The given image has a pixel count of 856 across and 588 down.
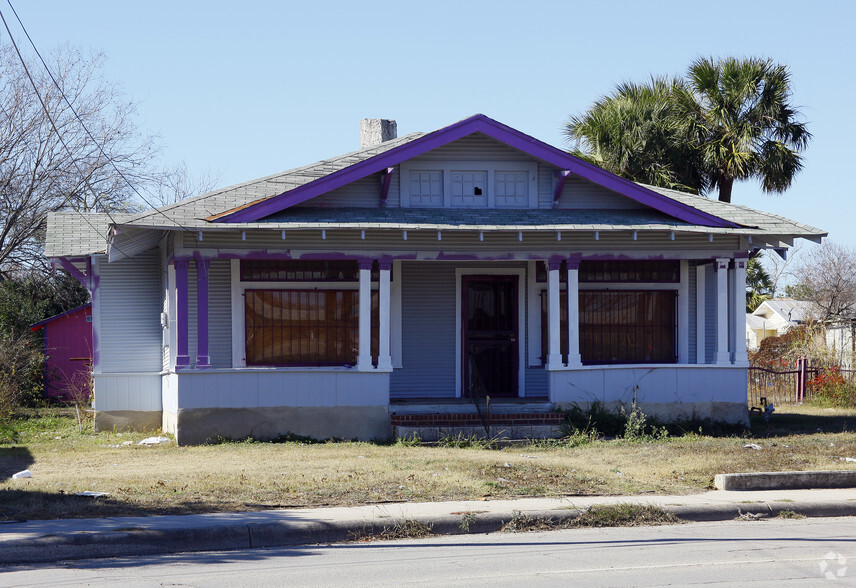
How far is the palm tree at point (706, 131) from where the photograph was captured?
84.4ft

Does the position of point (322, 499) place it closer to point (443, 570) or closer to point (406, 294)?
point (443, 570)

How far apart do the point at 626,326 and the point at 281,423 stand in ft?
21.2

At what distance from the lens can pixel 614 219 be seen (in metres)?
16.5

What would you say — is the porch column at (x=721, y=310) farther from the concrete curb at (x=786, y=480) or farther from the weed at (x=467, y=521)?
the weed at (x=467, y=521)

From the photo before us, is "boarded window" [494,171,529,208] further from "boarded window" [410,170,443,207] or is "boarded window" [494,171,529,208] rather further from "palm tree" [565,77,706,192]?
"palm tree" [565,77,706,192]

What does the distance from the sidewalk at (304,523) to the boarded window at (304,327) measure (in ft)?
23.5

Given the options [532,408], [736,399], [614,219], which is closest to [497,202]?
[614,219]

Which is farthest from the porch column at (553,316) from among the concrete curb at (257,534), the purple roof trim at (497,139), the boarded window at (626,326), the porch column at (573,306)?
the concrete curb at (257,534)

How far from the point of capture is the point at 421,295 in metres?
17.5

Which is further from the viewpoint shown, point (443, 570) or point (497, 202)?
point (497, 202)

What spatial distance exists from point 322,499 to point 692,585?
14.5 ft

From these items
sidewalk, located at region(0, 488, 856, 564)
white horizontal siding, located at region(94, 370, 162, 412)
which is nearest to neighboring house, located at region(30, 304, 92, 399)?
white horizontal siding, located at region(94, 370, 162, 412)

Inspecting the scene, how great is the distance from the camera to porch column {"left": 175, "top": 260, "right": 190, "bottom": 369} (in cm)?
1541

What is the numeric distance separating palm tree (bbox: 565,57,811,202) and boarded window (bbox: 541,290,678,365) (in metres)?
8.67
